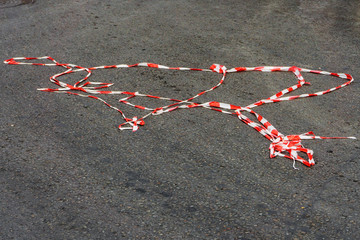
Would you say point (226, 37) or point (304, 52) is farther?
point (226, 37)

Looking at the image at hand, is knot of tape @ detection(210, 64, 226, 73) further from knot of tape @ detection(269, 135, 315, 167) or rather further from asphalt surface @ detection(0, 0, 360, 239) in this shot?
knot of tape @ detection(269, 135, 315, 167)

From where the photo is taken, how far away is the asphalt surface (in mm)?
4016

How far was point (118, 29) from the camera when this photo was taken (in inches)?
332

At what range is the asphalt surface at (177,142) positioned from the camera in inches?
158

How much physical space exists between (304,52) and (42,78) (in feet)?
12.4

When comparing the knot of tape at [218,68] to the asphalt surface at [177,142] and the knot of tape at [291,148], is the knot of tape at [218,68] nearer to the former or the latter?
the asphalt surface at [177,142]

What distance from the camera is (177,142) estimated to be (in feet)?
16.9

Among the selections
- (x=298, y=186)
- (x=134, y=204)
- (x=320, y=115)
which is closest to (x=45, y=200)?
(x=134, y=204)

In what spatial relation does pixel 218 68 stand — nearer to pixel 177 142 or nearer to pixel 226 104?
pixel 226 104

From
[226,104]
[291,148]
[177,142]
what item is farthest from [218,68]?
[291,148]

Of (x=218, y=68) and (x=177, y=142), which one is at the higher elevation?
(x=177, y=142)

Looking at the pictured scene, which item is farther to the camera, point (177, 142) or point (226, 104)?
point (226, 104)

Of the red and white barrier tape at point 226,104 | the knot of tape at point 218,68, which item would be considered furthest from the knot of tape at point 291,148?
the knot of tape at point 218,68

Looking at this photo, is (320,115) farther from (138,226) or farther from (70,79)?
(70,79)
